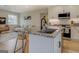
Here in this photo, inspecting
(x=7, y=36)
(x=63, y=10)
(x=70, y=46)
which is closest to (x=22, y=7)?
(x=7, y=36)

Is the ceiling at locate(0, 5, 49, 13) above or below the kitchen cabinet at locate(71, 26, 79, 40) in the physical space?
above

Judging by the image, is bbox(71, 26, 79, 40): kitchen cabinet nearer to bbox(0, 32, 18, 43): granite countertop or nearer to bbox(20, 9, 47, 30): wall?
bbox(20, 9, 47, 30): wall

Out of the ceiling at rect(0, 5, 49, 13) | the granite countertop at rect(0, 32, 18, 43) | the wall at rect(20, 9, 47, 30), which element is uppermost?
the ceiling at rect(0, 5, 49, 13)

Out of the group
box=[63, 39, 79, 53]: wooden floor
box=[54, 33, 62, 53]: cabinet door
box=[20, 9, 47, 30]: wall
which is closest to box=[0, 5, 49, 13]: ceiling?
box=[20, 9, 47, 30]: wall

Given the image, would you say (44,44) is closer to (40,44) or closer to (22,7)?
(40,44)

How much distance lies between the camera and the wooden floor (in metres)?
1.36

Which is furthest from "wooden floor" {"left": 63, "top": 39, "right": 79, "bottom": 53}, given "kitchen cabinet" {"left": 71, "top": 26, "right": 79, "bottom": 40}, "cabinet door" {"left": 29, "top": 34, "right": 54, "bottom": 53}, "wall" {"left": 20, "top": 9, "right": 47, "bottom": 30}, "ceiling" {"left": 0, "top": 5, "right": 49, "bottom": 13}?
"ceiling" {"left": 0, "top": 5, "right": 49, "bottom": 13}

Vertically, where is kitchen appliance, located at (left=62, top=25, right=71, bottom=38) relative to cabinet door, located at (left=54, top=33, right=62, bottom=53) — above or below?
above

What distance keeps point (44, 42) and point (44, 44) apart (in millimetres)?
27

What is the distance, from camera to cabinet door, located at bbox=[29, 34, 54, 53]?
1390 millimetres

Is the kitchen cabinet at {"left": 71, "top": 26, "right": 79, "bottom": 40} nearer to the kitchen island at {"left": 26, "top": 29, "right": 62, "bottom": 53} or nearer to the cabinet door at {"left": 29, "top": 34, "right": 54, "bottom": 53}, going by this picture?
the kitchen island at {"left": 26, "top": 29, "right": 62, "bottom": 53}

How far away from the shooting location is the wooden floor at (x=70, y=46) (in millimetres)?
1361

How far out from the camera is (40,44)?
1.44m

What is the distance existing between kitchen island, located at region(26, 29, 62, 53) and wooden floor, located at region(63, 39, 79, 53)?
8 centimetres
